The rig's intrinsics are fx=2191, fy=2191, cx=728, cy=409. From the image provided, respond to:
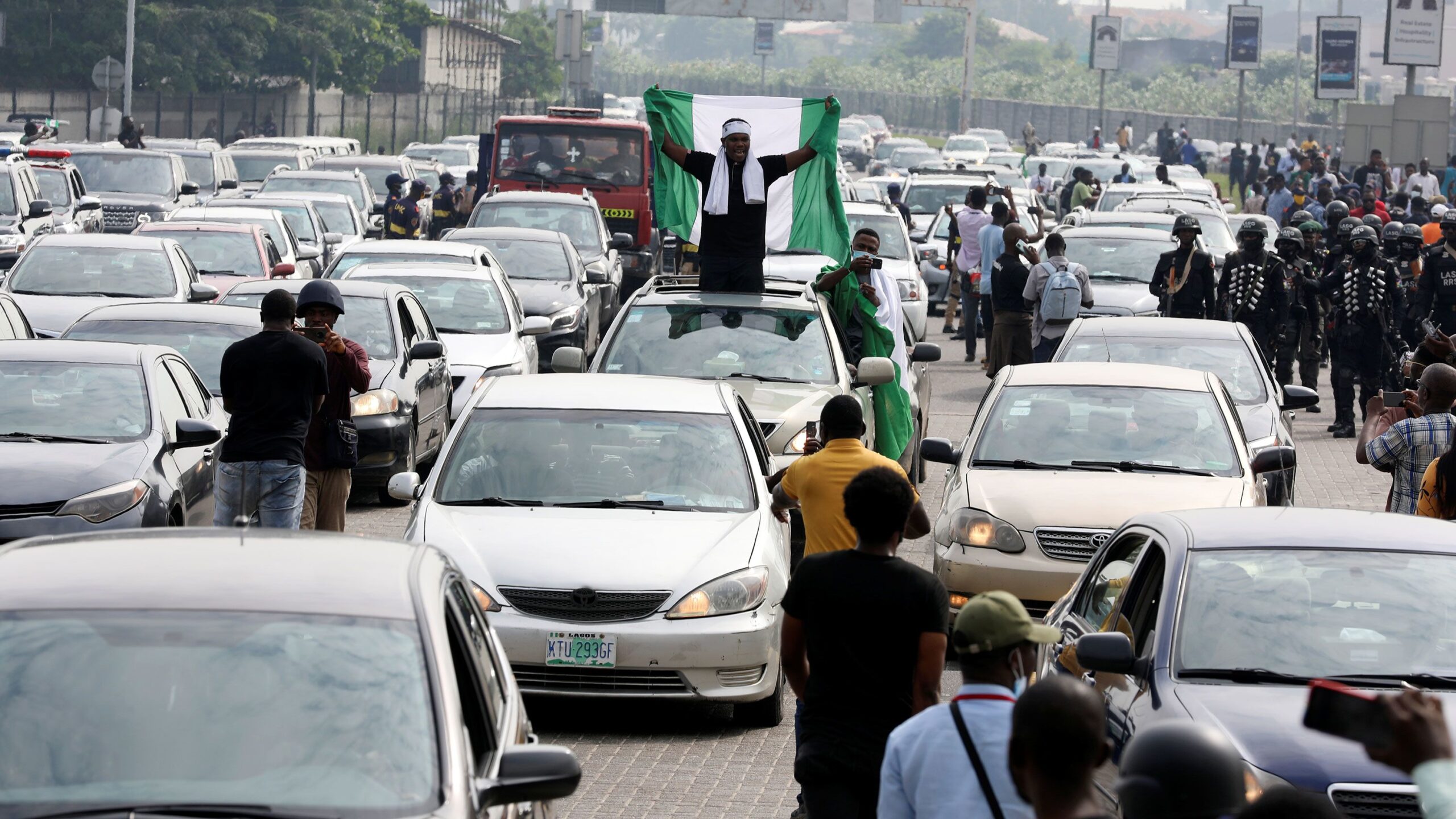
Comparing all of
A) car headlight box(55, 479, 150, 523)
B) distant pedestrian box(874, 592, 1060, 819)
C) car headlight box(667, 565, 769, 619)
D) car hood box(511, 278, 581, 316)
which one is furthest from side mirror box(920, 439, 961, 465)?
car hood box(511, 278, 581, 316)

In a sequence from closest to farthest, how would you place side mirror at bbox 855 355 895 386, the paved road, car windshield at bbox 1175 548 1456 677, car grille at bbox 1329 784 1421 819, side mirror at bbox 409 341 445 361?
car grille at bbox 1329 784 1421 819, car windshield at bbox 1175 548 1456 677, the paved road, side mirror at bbox 855 355 895 386, side mirror at bbox 409 341 445 361

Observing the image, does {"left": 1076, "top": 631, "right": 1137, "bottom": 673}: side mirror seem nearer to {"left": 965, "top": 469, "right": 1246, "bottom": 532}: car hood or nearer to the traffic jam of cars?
the traffic jam of cars

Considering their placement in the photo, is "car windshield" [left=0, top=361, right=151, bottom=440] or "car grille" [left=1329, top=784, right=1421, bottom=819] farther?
"car windshield" [left=0, top=361, right=151, bottom=440]

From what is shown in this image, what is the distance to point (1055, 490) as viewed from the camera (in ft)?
35.6

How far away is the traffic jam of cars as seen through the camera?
4.85m

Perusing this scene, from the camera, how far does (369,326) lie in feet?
51.9

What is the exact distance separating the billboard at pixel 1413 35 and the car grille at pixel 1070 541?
1353 inches

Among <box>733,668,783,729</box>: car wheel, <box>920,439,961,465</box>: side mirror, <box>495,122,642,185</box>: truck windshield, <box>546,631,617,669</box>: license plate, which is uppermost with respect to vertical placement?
<box>495,122,642,185</box>: truck windshield

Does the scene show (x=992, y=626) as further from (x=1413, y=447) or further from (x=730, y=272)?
(x=730, y=272)

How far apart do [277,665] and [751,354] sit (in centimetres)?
854

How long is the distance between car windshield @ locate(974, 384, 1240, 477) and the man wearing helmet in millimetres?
3238

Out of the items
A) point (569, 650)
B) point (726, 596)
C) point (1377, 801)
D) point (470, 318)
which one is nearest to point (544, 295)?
point (470, 318)

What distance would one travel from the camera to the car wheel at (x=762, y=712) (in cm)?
916

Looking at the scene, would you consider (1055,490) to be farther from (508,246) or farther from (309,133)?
(309,133)
